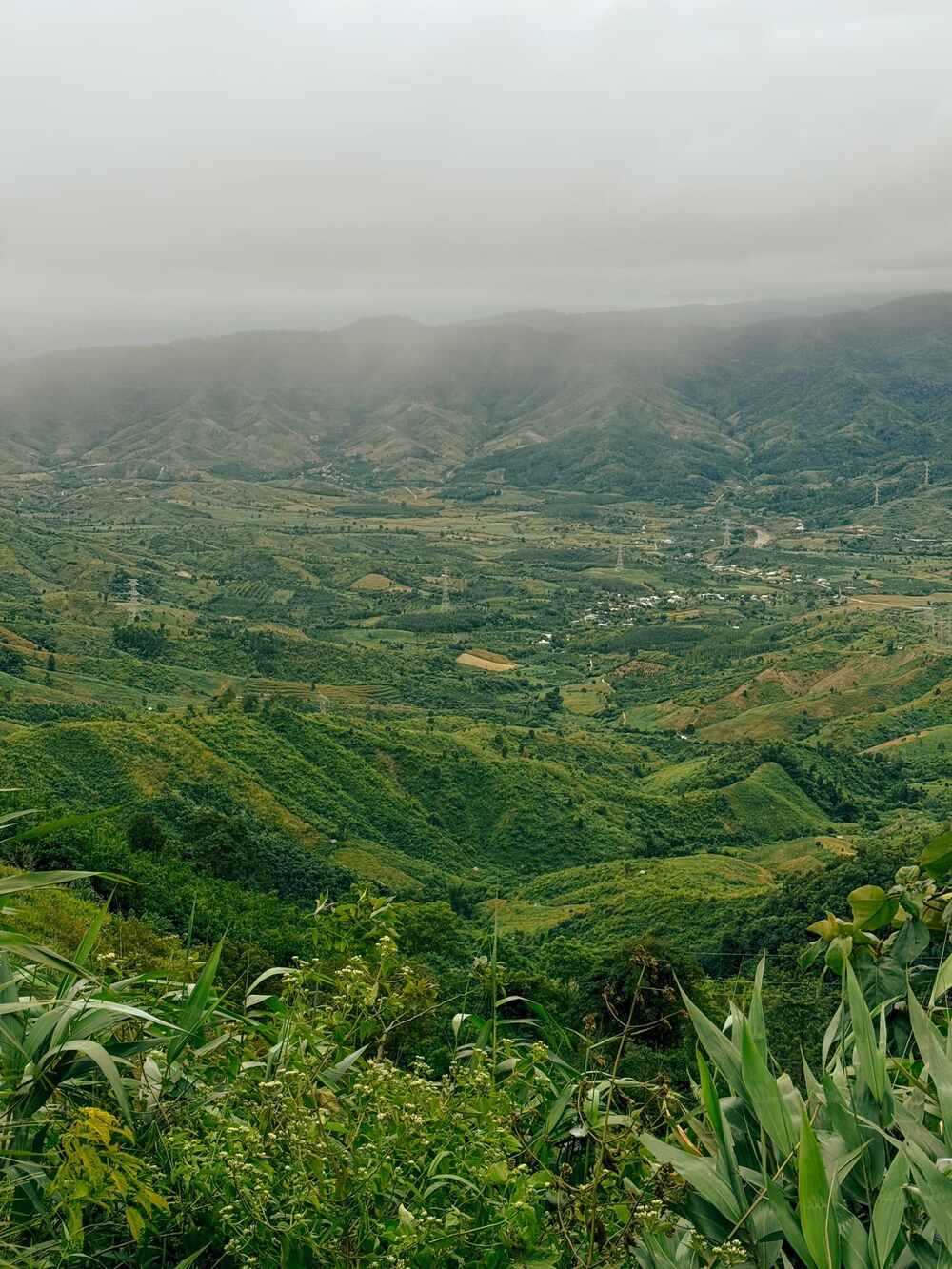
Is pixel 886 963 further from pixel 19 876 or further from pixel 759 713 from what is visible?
pixel 759 713

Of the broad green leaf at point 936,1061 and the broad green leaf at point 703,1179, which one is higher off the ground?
the broad green leaf at point 936,1061

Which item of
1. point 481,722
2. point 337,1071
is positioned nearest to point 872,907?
point 337,1071

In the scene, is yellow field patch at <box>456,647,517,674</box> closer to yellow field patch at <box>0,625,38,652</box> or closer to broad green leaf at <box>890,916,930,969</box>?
yellow field patch at <box>0,625,38,652</box>

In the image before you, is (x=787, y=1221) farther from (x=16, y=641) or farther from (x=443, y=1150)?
(x=16, y=641)

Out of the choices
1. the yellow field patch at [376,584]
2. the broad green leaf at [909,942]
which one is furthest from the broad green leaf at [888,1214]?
the yellow field patch at [376,584]

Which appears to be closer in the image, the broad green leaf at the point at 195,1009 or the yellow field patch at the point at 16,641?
the broad green leaf at the point at 195,1009

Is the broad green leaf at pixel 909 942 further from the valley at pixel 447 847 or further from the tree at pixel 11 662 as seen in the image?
the tree at pixel 11 662

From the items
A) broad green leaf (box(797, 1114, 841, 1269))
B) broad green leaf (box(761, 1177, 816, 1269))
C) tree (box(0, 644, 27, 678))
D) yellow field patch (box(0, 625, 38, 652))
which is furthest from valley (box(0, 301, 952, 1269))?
yellow field patch (box(0, 625, 38, 652))

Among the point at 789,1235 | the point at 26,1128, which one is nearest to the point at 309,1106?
the point at 26,1128
